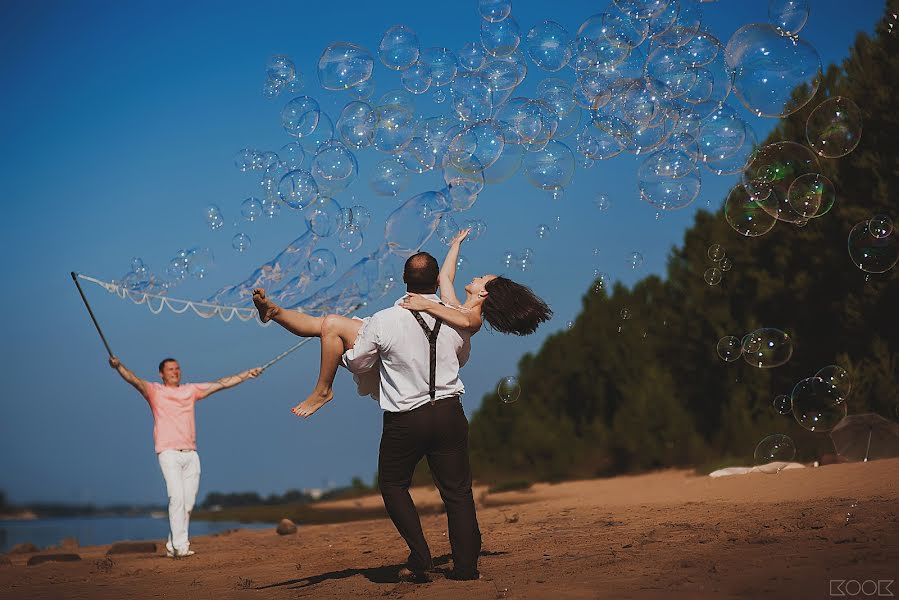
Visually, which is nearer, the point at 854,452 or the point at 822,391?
the point at 822,391

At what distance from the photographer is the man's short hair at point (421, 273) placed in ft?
20.1

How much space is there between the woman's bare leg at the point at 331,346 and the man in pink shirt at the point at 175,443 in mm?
4228

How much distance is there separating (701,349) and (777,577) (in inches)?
780

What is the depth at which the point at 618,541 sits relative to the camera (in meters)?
7.48

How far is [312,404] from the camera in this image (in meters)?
6.16

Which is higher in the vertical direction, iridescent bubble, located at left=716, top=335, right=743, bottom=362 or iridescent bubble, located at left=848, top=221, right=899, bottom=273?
iridescent bubble, located at left=848, top=221, right=899, bottom=273

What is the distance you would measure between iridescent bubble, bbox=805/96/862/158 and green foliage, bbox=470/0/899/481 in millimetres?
7880

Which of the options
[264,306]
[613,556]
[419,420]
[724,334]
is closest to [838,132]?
[613,556]

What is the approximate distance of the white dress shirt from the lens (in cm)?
586

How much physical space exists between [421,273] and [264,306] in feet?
3.51

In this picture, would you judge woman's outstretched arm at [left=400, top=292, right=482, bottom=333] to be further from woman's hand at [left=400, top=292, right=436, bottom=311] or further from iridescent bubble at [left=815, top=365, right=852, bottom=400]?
iridescent bubble at [left=815, top=365, right=852, bottom=400]

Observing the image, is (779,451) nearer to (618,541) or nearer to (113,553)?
(618,541)

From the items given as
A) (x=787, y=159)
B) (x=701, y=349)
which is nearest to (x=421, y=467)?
(x=701, y=349)

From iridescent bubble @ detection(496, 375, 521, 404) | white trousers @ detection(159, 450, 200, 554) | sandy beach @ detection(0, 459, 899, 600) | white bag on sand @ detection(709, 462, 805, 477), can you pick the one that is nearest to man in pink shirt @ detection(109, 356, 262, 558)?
white trousers @ detection(159, 450, 200, 554)
